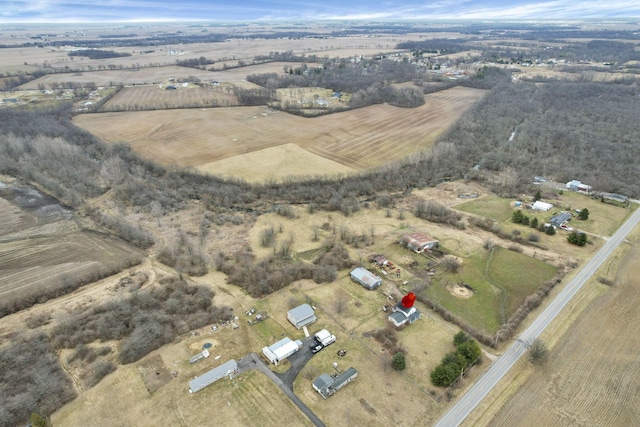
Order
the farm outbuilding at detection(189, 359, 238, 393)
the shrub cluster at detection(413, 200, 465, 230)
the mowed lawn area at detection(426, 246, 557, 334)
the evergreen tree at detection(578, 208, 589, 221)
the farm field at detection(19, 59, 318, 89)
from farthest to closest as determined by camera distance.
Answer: the farm field at detection(19, 59, 318, 89) < the shrub cluster at detection(413, 200, 465, 230) < the evergreen tree at detection(578, 208, 589, 221) < the mowed lawn area at detection(426, 246, 557, 334) < the farm outbuilding at detection(189, 359, 238, 393)

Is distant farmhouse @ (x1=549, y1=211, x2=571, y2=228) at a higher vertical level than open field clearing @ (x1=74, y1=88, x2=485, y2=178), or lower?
lower

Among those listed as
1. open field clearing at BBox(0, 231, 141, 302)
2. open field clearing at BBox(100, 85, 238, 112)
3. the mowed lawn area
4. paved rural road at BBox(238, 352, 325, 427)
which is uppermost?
open field clearing at BBox(100, 85, 238, 112)

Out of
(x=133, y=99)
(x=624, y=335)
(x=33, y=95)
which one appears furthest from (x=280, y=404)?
(x=33, y=95)

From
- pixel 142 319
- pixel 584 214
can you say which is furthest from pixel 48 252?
pixel 584 214

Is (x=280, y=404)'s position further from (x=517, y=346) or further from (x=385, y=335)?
(x=517, y=346)

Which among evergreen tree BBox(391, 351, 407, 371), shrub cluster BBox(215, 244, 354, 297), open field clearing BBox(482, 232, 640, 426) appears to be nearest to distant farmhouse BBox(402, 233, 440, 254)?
shrub cluster BBox(215, 244, 354, 297)

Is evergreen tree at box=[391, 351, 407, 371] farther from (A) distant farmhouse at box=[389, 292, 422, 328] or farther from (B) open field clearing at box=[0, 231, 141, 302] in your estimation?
(B) open field clearing at box=[0, 231, 141, 302]

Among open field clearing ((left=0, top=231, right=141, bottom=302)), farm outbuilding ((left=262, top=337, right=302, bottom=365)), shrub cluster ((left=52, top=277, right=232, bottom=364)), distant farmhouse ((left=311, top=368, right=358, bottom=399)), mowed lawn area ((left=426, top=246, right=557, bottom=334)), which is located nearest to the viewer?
distant farmhouse ((left=311, top=368, right=358, bottom=399))
